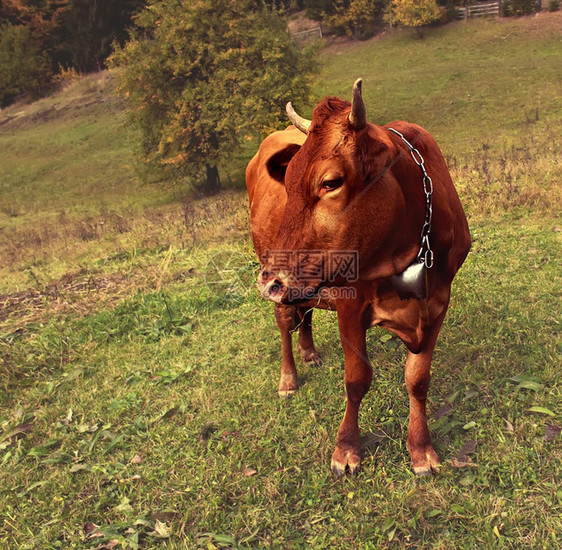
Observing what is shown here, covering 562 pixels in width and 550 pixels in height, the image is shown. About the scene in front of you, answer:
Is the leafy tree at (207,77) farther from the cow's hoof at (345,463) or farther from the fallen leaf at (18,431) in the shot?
the cow's hoof at (345,463)

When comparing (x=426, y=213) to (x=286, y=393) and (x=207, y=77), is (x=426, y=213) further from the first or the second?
(x=207, y=77)

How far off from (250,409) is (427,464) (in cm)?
168

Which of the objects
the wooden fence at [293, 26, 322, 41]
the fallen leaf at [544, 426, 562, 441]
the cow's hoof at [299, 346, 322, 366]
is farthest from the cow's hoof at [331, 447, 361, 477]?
the wooden fence at [293, 26, 322, 41]

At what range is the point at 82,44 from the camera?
45.4 meters

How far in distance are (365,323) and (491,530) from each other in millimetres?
1441

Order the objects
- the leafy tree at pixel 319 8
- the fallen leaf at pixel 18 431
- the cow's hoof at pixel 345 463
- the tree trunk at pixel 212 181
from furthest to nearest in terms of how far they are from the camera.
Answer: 1. the leafy tree at pixel 319 8
2. the tree trunk at pixel 212 181
3. the fallen leaf at pixel 18 431
4. the cow's hoof at pixel 345 463

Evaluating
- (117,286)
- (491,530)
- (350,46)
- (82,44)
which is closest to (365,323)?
(491,530)

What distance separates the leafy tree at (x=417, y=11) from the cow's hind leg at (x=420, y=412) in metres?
39.4

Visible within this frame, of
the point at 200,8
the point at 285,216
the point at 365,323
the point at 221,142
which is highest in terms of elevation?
the point at 200,8

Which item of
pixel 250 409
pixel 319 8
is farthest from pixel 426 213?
pixel 319 8

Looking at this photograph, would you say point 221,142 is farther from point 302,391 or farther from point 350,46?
point 350,46

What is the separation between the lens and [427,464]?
3.44 m

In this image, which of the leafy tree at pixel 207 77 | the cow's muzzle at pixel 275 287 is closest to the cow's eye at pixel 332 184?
the cow's muzzle at pixel 275 287

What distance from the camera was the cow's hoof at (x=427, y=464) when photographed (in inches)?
134
